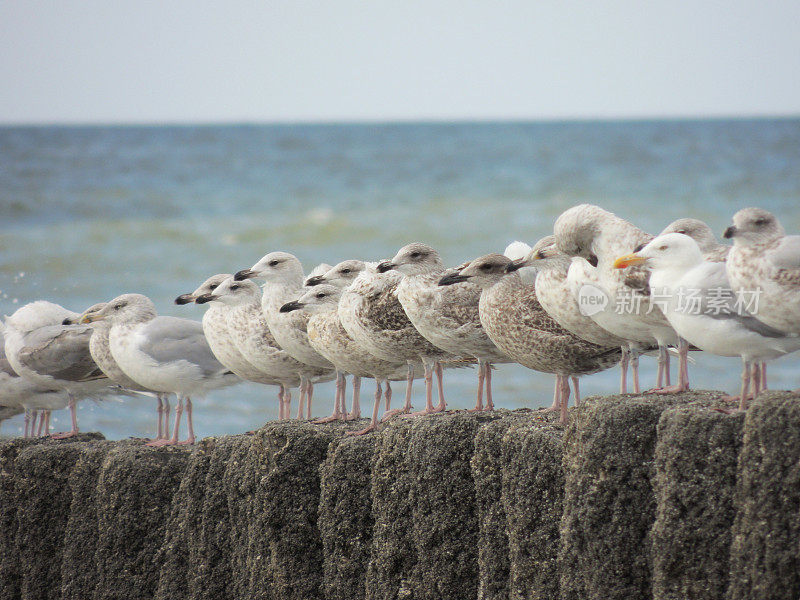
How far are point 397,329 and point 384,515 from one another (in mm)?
1474

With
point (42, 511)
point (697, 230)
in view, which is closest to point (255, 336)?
point (42, 511)

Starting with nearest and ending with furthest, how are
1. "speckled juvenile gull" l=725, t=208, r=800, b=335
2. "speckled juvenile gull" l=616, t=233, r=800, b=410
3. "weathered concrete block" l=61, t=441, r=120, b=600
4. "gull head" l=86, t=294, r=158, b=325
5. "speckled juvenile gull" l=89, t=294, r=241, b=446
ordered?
"speckled juvenile gull" l=725, t=208, r=800, b=335, "speckled juvenile gull" l=616, t=233, r=800, b=410, "weathered concrete block" l=61, t=441, r=120, b=600, "speckled juvenile gull" l=89, t=294, r=241, b=446, "gull head" l=86, t=294, r=158, b=325

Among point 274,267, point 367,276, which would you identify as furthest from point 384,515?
point 274,267

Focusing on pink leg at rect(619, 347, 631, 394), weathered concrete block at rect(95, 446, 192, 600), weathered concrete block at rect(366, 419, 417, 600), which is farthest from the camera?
weathered concrete block at rect(95, 446, 192, 600)

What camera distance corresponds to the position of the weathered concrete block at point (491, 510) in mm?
5801

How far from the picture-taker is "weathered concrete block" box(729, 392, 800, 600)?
430 centimetres

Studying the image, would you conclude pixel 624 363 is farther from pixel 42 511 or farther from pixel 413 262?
pixel 42 511

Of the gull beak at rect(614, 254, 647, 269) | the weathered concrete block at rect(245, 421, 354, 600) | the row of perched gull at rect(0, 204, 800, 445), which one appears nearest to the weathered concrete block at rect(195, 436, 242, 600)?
the weathered concrete block at rect(245, 421, 354, 600)

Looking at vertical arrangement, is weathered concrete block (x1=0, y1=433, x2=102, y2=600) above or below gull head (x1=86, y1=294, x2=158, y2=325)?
below

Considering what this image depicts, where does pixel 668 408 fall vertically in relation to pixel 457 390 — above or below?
above

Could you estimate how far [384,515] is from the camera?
634 cm

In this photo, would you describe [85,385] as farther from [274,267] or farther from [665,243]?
[665,243]

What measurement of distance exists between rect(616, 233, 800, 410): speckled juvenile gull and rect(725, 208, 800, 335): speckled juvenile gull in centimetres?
10

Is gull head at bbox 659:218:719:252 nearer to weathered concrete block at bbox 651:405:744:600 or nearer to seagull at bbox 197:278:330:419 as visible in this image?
weathered concrete block at bbox 651:405:744:600
